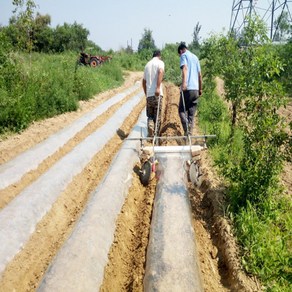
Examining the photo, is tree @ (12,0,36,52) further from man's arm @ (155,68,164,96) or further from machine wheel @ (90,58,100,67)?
machine wheel @ (90,58,100,67)

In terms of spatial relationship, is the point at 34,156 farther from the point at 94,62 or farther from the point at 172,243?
the point at 94,62

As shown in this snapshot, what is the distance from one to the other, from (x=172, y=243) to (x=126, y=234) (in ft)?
2.79

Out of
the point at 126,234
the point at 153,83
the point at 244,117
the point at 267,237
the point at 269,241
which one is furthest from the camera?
the point at 153,83

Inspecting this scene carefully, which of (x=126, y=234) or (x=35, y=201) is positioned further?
(x=35, y=201)

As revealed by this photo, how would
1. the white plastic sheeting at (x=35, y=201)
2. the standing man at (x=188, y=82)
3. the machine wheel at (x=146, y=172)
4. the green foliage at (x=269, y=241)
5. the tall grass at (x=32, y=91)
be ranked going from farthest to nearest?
the tall grass at (x=32, y=91), the standing man at (x=188, y=82), the machine wheel at (x=146, y=172), the white plastic sheeting at (x=35, y=201), the green foliage at (x=269, y=241)

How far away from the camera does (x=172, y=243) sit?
354cm

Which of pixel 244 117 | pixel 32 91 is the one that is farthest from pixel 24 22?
pixel 244 117

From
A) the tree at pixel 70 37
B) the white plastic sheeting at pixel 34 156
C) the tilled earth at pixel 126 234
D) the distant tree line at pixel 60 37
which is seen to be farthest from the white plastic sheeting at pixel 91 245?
the tree at pixel 70 37

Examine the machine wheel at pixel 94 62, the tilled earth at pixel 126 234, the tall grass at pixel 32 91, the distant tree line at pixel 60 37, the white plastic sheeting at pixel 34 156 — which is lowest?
the tilled earth at pixel 126 234

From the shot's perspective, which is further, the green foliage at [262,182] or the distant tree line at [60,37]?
the distant tree line at [60,37]

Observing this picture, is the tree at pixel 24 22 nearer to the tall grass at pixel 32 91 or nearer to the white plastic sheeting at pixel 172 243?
the tall grass at pixel 32 91

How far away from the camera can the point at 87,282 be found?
10.1 feet

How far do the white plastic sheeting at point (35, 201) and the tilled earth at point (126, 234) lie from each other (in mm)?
85

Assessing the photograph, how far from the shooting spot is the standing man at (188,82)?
22.7ft
